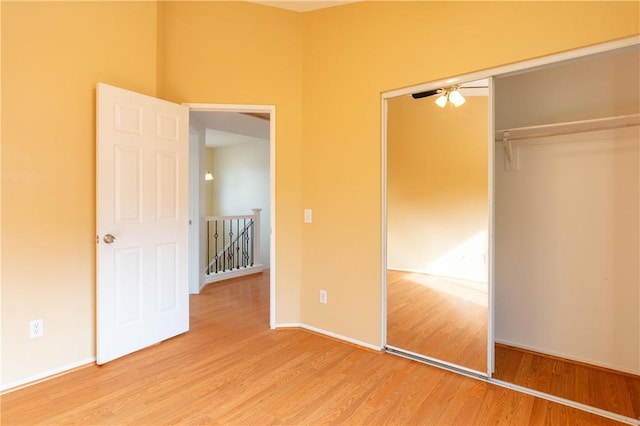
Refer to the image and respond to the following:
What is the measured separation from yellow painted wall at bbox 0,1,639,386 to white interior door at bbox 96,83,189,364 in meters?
0.15

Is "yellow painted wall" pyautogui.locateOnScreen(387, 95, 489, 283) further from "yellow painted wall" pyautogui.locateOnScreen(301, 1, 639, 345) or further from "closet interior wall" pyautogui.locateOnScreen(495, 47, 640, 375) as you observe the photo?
"closet interior wall" pyautogui.locateOnScreen(495, 47, 640, 375)

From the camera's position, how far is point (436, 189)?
8.63 feet

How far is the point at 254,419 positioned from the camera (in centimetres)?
172

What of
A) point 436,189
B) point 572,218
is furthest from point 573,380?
point 436,189

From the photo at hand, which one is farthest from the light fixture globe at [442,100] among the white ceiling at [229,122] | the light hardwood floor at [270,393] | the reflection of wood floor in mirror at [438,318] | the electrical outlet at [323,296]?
the white ceiling at [229,122]

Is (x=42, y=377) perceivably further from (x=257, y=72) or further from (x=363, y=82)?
(x=363, y=82)

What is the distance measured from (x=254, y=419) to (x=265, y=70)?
2740 mm

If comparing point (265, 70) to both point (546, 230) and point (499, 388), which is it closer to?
point (546, 230)

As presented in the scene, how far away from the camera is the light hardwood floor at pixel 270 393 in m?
1.73

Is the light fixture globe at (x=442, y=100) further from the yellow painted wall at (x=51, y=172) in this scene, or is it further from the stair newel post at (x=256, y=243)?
the stair newel post at (x=256, y=243)

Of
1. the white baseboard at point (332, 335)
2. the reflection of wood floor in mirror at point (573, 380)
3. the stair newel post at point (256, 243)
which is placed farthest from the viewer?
the stair newel post at point (256, 243)

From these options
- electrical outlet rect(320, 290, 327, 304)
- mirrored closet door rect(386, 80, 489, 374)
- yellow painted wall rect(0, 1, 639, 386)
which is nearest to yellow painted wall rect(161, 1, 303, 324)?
yellow painted wall rect(0, 1, 639, 386)

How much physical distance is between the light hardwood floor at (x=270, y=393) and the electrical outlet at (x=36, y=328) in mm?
317

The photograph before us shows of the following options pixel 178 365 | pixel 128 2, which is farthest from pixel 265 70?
pixel 178 365
